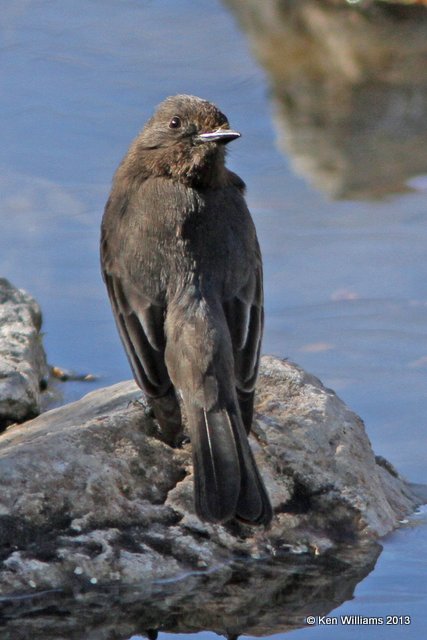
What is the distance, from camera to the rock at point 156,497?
6.11 meters

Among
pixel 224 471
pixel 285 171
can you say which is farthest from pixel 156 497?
pixel 285 171

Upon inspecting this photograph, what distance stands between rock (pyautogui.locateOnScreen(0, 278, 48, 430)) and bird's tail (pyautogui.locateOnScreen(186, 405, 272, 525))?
1.73 meters

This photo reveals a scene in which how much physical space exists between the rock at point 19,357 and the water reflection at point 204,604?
216cm

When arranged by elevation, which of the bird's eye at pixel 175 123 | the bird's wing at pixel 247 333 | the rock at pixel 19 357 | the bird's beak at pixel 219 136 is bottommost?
the bird's wing at pixel 247 333

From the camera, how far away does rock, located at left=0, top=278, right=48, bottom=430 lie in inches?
319

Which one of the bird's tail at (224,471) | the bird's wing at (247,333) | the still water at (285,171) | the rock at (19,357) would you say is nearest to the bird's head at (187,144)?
the bird's wing at (247,333)

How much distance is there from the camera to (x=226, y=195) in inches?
300

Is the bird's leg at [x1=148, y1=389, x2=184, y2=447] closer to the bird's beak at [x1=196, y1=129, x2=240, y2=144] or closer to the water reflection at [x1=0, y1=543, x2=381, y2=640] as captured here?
the water reflection at [x1=0, y1=543, x2=381, y2=640]

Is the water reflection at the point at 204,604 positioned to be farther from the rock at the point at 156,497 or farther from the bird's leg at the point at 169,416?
the bird's leg at the point at 169,416

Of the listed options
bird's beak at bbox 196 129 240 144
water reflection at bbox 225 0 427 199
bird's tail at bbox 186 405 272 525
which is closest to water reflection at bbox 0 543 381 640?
bird's tail at bbox 186 405 272 525

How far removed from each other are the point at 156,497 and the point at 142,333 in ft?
2.86

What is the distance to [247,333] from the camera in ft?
23.0

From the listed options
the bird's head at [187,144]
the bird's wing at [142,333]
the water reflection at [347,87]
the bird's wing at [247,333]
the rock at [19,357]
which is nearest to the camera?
the bird's wing at [247,333]

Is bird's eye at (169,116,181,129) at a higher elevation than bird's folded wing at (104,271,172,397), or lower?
higher
